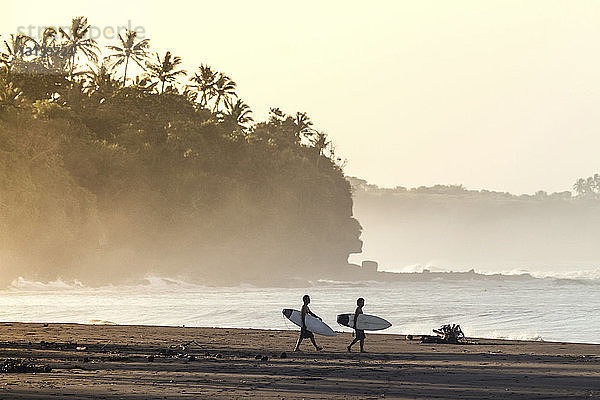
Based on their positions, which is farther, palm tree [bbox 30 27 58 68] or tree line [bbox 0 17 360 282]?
palm tree [bbox 30 27 58 68]

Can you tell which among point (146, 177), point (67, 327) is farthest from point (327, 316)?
point (146, 177)

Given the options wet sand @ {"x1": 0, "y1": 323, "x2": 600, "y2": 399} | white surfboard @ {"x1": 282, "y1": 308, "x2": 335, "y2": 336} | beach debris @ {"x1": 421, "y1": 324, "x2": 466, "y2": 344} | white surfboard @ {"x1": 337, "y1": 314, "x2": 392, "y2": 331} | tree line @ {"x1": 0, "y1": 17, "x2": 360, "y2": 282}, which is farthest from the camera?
tree line @ {"x1": 0, "y1": 17, "x2": 360, "y2": 282}

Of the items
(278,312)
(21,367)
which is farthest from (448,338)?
(278,312)

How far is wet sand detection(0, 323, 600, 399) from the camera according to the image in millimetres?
15641

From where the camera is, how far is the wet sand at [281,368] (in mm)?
15641

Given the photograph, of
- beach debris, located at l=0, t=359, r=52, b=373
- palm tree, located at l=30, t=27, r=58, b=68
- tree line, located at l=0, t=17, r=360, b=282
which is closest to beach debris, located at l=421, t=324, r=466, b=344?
beach debris, located at l=0, t=359, r=52, b=373

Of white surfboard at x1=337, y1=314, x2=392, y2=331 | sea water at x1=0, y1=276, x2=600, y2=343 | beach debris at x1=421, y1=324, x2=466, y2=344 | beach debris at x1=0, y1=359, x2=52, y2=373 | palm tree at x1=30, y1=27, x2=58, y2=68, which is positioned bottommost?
beach debris at x1=0, y1=359, x2=52, y2=373

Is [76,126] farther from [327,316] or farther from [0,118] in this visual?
[327,316]

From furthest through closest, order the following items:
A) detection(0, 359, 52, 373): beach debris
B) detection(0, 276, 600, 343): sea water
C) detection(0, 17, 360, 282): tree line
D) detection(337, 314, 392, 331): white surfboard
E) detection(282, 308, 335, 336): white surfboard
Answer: detection(0, 17, 360, 282): tree line → detection(0, 276, 600, 343): sea water → detection(337, 314, 392, 331): white surfboard → detection(282, 308, 335, 336): white surfboard → detection(0, 359, 52, 373): beach debris

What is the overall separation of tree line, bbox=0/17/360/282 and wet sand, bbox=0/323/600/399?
48910mm

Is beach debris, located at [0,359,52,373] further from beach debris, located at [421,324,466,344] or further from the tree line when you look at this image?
the tree line

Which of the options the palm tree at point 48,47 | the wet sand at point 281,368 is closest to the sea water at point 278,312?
the wet sand at point 281,368

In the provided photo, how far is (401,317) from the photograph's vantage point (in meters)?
46.9

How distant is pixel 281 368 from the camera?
781 inches
